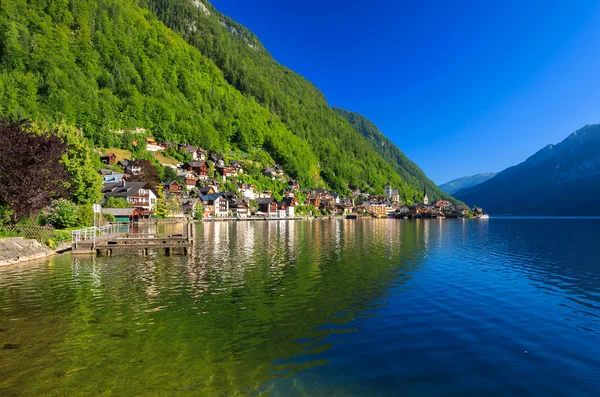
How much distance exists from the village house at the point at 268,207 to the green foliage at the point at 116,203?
7403cm

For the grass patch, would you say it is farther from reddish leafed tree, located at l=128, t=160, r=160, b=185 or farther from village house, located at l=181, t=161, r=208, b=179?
village house, located at l=181, t=161, r=208, b=179

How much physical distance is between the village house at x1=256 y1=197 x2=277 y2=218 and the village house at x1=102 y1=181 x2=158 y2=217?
62.8m

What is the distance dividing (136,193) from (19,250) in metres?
77.0

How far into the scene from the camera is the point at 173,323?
1419cm

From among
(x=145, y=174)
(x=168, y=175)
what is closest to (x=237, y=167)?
(x=168, y=175)

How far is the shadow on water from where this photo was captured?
949 cm

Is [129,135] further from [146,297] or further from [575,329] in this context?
[575,329]

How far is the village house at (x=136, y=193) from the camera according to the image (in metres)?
101

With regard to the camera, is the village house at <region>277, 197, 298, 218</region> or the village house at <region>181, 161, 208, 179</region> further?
the village house at <region>277, 197, 298, 218</region>

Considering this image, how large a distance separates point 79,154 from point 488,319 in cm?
7105

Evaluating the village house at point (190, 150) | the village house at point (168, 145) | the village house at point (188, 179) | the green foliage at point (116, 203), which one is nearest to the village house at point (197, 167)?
the village house at point (188, 179)

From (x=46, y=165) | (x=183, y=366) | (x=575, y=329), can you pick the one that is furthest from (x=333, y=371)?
(x=46, y=165)

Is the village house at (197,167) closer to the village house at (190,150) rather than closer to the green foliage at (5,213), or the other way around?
the village house at (190,150)

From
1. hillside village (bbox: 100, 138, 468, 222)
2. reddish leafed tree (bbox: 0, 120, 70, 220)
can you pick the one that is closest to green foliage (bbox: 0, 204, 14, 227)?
reddish leafed tree (bbox: 0, 120, 70, 220)
